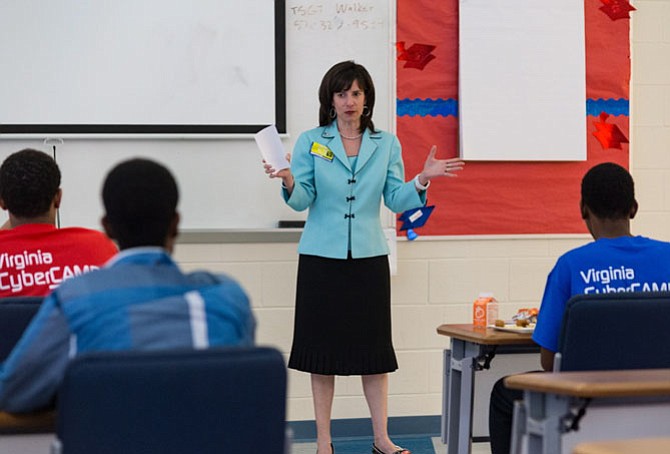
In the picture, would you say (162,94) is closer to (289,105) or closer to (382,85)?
(289,105)

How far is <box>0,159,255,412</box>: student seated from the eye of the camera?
1.74 metres

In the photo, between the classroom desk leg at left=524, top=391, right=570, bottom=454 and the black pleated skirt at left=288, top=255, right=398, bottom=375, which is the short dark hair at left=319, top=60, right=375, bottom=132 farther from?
the classroom desk leg at left=524, top=391, right=570, bottom=454

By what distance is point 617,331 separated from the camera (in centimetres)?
265

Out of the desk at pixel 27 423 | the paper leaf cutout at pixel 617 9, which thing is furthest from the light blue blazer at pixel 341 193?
the desk at pixel 27 423

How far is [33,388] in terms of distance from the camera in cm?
179

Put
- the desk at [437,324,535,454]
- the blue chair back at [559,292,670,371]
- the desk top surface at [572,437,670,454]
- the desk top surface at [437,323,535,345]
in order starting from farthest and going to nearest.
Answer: the desk at [437,324,535,454] < the desk top surface at [437,323,535,345] < the blue chair back at [559,292,670,371] < the desk top surface at [572,437,670,454]

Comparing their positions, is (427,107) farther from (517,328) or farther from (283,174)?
(517,328)

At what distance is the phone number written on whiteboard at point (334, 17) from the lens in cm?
490

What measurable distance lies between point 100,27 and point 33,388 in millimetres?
3206

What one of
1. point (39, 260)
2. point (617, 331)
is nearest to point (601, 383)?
point (617, 331)

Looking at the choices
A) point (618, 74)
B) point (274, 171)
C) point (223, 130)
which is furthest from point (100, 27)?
point (618, 74)

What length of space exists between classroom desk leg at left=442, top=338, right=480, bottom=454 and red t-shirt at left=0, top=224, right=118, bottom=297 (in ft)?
4.44

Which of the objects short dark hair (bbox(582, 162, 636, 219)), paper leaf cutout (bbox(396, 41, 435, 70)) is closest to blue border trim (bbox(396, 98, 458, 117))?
paper leaf cutout (bbox(396, 41, 435, 70))

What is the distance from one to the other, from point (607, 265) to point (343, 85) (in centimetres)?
170
